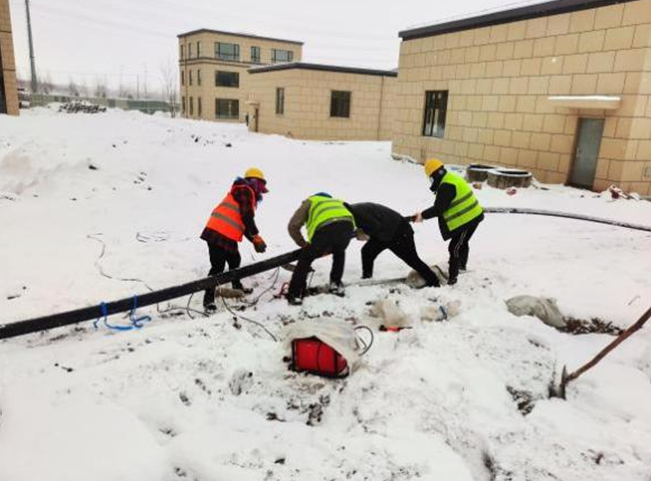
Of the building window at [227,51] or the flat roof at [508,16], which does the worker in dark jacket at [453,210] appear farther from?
the building window at [227,51]

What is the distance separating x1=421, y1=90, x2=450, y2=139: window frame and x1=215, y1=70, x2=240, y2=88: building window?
29279 millimetres

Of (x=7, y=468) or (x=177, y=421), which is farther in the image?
(x=177, y=421)

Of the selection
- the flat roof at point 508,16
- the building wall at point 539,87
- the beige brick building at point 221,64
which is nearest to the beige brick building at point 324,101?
the building wall at point 539,87

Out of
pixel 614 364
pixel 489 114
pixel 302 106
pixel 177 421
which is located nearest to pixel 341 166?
pixel 489 114

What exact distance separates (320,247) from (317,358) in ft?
5.47

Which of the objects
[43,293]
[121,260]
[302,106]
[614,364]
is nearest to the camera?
[614,364]

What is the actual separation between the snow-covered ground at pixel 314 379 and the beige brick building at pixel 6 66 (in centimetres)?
1354

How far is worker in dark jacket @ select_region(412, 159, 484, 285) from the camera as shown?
6012 mm

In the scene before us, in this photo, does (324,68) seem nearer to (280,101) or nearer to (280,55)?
(280,101)

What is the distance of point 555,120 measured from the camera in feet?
39.3

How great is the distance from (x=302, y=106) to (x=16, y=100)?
12.3 meters

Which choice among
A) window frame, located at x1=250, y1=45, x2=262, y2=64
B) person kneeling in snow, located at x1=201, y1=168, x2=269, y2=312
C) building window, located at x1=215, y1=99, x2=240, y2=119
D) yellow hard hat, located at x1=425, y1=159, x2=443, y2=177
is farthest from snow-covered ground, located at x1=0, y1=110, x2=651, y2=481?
window frame, located at x1=250, y1=45, x2=262, y2=64

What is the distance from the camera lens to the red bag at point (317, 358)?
13.0 feet

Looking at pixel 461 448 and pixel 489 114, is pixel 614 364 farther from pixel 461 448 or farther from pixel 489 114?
pixel 489 114
